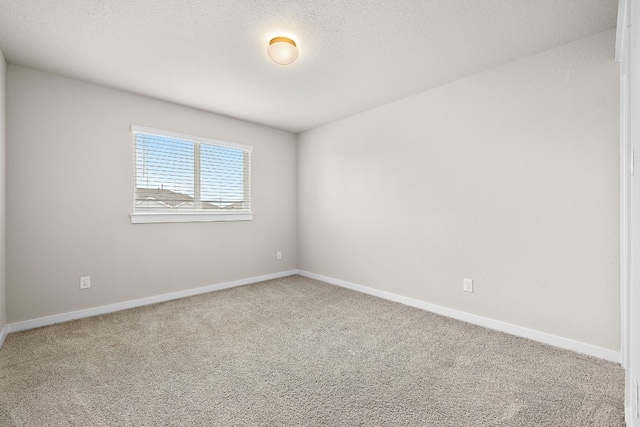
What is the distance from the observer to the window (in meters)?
3.35

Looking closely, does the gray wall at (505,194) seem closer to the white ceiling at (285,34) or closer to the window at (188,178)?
the white ceiling at (285,34)

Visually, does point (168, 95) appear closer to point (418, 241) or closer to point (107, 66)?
point (107, 66)

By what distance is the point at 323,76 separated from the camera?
9.28ft

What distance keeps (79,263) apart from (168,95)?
2010 millimetres

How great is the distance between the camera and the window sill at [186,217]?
330 centimetres

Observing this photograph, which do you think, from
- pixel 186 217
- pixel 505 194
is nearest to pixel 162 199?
pixel 186 217

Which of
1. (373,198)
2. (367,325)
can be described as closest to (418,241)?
(373,198)

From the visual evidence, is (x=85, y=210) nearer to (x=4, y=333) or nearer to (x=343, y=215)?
(x=4, y=333)

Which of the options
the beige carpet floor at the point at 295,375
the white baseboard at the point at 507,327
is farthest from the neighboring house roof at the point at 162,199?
the white baseboard at the point at 507,327

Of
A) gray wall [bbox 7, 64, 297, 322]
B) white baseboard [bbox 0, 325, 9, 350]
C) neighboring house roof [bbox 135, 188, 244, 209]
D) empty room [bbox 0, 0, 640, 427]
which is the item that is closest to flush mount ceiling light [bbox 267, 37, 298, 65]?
empty room [bbox 0, 0, 640, 427]

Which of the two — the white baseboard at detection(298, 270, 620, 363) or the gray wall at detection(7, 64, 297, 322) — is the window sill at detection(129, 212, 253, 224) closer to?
the gray wall at detection(7, 64, 297, 322)

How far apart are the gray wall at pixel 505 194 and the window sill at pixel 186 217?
1621 millimetres

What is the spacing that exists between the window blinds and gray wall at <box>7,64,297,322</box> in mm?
116

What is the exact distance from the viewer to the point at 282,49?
2176 millimetres
